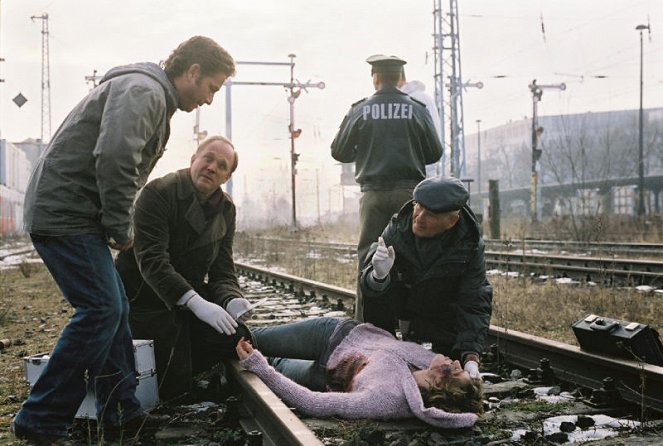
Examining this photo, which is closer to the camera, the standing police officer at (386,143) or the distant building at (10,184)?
the standing police officer at (386,143)

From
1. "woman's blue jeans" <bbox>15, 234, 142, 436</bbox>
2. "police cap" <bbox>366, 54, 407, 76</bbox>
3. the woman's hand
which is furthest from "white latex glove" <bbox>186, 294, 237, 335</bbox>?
"police cap" <bbox>366, 54, 407, 76</bbox>

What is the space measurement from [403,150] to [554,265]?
224 inches

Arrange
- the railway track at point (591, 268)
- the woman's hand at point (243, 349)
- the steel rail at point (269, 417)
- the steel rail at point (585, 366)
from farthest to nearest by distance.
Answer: the railway track at point (591, 268)
the woman's hand at point (243, 349)
the steel rail at point (585, 366)
the steel rail at point (269, 417)

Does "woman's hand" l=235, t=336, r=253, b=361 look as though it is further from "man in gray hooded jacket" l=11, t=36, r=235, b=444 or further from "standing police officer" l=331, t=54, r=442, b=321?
"standing police officer" l=331, t=54, r=442, b=321

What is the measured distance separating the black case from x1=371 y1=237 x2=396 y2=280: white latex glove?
139 centimetres

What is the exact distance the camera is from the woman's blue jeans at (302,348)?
4.09 metres

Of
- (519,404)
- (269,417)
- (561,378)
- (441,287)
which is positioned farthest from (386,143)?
(269,417)

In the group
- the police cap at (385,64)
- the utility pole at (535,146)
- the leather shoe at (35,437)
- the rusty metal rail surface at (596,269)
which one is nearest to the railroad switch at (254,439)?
the leather shoe at (35,437)

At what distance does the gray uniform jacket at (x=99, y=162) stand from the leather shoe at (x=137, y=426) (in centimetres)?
102

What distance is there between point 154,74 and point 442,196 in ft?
5.68

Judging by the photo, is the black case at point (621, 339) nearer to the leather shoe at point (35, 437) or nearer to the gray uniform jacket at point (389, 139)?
the gray uniform jacket at point (389, 139)

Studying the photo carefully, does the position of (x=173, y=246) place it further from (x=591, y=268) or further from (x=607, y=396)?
(x=591, y=268)

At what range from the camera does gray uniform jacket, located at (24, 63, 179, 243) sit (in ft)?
9.77

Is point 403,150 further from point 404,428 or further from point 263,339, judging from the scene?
point 404,428
